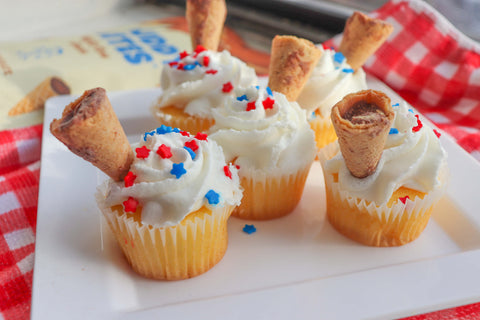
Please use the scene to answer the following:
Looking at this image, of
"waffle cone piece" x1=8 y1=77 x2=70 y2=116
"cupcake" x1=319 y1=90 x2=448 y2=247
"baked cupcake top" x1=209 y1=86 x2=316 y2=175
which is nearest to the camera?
"cupcake" x1=319 y1=90 x2=448 y2=247

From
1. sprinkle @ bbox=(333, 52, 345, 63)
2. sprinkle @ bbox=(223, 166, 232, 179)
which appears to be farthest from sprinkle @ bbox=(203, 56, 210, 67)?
sprinkle @ bbox=(223, 166, 232, 179)

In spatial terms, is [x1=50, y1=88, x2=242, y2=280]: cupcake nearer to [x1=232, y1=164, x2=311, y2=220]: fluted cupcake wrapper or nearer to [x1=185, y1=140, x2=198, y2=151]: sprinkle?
[x1=185, y1=140, x2=198, y2=151]: sprinkle

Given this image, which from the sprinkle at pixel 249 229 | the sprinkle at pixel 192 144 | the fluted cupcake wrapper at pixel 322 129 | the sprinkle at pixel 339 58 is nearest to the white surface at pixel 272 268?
the sprinkle at pixel 249 229

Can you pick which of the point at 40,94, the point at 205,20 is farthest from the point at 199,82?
A: the point at 40,94

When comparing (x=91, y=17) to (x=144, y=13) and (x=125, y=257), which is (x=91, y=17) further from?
(x=125, y=257)

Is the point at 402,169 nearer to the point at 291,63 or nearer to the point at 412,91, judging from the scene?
the point at 291,63

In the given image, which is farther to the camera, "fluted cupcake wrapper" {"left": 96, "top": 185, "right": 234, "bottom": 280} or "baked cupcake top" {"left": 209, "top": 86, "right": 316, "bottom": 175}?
"baked cupcake top" {"left": 209, "top": 86, "right": 316, "bottom": 175}

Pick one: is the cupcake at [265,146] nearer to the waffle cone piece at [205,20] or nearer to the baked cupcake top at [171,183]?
the baked cupcake top at [171,183]

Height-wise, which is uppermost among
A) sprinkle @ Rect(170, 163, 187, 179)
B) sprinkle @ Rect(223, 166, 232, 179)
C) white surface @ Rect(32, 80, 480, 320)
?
sprinkle @ Rect(170, 163, 187, 179)
